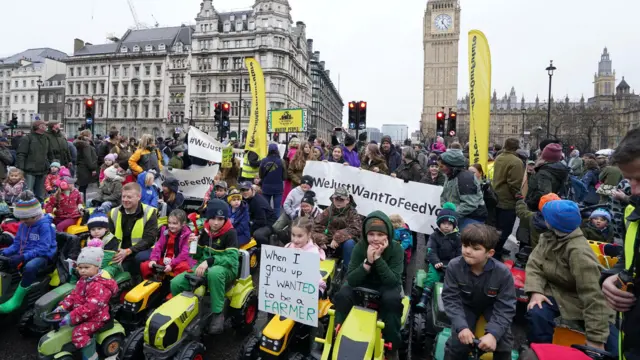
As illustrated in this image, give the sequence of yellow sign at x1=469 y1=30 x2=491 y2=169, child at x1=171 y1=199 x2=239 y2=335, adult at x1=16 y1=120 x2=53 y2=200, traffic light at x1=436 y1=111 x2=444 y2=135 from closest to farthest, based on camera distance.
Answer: child at x1=171 y1=199 x2=239 y2=335
yellow sign at x1=469 y1=30 x2=491 y2=169
adult at x1=16 y1=120 x2=53 y2=200
traffic light at x1=436 y1=111 x2=444 y2=135

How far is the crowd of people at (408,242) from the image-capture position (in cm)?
310

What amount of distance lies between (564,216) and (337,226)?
287cm

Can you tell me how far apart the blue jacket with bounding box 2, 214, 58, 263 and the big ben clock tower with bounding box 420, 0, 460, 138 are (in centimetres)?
10887

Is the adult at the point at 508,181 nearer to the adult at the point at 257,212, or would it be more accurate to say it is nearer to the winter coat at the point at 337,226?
the winter coat at the point at 337,226

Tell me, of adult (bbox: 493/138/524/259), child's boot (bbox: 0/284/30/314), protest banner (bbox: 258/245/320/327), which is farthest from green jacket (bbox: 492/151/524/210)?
child's boot (bbox: 0/284/30/314)

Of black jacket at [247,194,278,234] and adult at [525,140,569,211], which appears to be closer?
adult at [525,140,569,211]

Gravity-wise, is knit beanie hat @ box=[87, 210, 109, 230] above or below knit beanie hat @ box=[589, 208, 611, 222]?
below

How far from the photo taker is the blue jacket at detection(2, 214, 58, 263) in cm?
460

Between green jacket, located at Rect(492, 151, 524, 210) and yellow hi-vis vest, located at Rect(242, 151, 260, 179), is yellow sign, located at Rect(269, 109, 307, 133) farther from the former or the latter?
green jacket, located at Rect(492, 151, 524, 210)

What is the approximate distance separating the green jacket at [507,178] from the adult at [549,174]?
22.6 inches

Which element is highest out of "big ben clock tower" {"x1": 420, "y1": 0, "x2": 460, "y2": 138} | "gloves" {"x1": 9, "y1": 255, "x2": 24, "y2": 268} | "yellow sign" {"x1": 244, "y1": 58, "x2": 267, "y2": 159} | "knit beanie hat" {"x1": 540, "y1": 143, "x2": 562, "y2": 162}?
"big ben clock tower" {"x1": 420, "y1": 0, "x2": 460, "y2": 138}

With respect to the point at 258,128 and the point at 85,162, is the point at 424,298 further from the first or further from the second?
the point at 85,162

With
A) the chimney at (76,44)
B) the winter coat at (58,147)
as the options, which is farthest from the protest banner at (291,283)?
the chimney at (76,44)

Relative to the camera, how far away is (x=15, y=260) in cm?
452
